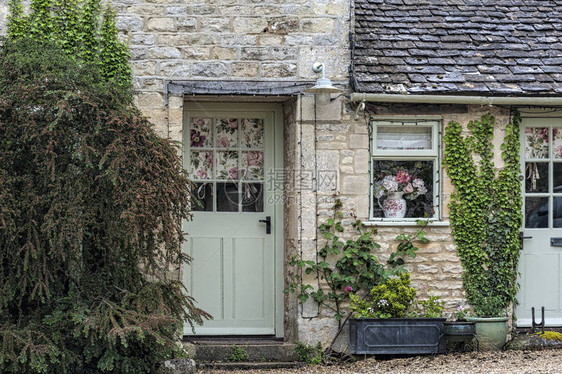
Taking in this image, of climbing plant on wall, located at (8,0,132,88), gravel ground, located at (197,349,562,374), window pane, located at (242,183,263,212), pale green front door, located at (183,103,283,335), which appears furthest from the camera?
window pane, located at (242,183,263,212)

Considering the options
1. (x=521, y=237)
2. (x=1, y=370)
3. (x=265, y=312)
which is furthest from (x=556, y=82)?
(x=1, y=370)

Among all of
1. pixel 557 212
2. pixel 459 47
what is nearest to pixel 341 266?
pixel 557 212

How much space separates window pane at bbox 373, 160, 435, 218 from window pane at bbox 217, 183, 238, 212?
5.10ft

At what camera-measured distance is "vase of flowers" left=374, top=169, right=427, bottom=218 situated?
898 centimetres

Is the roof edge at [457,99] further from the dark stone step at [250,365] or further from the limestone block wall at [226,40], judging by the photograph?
the dark stone step at [250,365]

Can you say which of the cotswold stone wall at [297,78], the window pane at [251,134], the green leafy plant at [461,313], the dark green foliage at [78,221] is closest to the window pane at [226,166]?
the window pane at [251,134]

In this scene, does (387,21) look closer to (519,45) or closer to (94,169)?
(519,45)

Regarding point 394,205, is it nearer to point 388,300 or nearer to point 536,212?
point 388,300

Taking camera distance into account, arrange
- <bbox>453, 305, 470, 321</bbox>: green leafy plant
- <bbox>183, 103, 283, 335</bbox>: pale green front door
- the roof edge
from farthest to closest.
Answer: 1. <bbox>183, 103, 283, 335</bbox>: pale green front door
2. <bbox>453, 305, 470, 321</bbox>: green leafy plant
3. the roof edge

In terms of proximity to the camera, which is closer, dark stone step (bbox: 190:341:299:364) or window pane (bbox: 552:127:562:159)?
dark stone step (bbox: 190:341:299:364)

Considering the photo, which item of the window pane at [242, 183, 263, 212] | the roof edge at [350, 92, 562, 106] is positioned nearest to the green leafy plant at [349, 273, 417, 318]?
the window pane at [242, 183, 263, 212]

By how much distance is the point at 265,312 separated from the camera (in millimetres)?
9164

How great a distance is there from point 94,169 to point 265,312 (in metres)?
2.91

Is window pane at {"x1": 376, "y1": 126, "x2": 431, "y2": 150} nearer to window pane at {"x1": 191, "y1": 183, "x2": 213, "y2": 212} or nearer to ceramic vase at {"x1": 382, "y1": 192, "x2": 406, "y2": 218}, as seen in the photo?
ceramic vase at {"x1": 382, "y1": 192, "x2": 406, "y2": 218}
